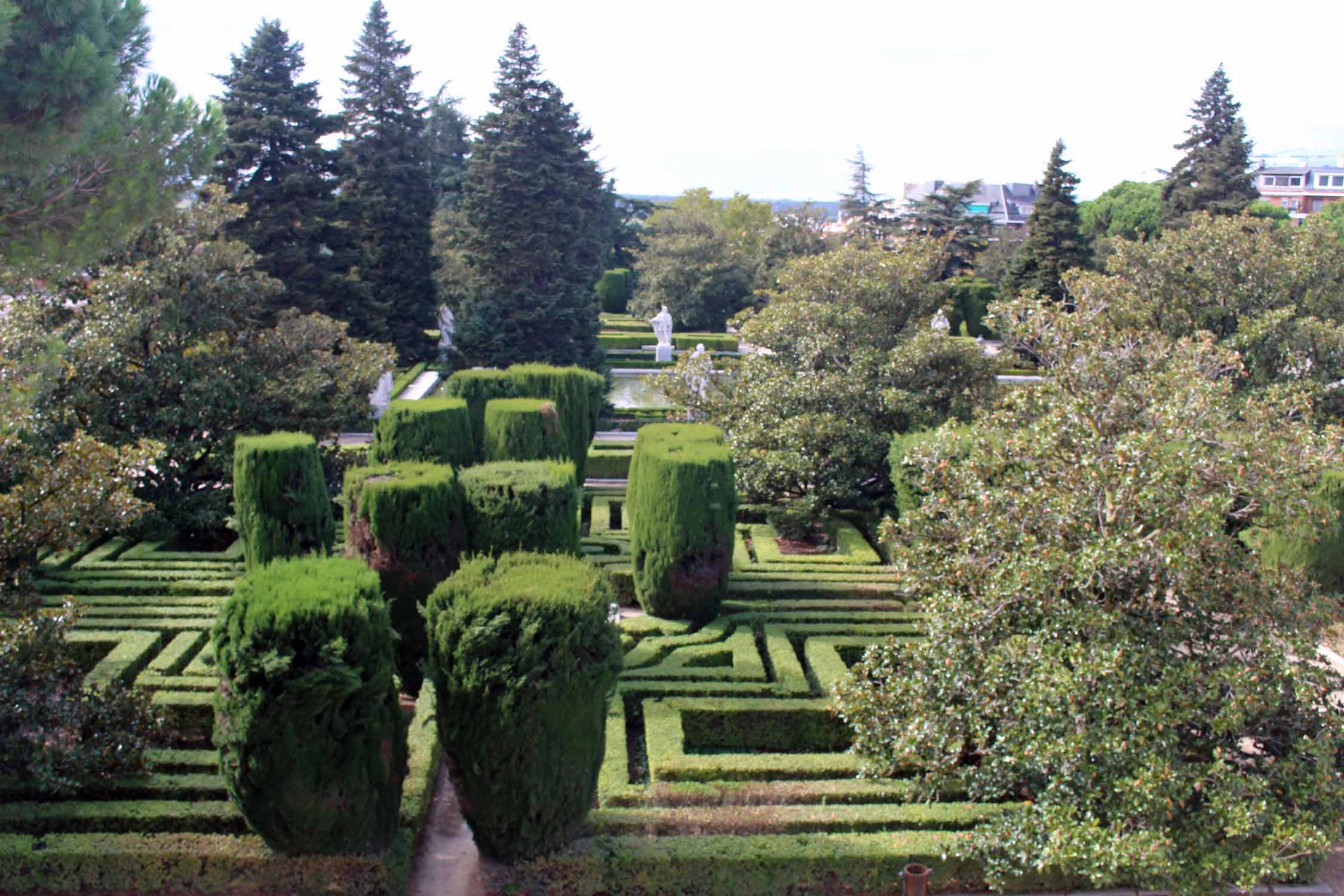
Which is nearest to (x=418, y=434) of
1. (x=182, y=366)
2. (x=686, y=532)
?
(x=686, y=532)

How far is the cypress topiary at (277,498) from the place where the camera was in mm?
11531

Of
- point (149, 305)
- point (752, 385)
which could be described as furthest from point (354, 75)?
point (752, 385)

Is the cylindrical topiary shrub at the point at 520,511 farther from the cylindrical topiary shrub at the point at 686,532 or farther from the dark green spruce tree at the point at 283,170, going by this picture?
the dark green spruce tree at the point at 283,170

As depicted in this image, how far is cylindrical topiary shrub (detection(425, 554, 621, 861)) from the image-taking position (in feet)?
23.9

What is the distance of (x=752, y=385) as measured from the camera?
1725cm

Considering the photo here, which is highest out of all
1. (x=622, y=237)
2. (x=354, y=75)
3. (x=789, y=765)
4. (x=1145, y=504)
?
(x=354, y=75)

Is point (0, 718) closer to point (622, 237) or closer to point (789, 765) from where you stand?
point (789, 765)

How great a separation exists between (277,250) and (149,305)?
12.3 metres

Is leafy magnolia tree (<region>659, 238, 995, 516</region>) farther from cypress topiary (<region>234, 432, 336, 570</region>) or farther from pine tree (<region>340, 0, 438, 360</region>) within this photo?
pine tree (<region>340, 0, 438, 360</region>)

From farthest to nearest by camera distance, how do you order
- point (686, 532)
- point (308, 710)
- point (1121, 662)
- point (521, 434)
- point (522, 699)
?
point (521, 434) → point (686, 532) → point (1121, 662) → point (522, 699) → point (308, 710)

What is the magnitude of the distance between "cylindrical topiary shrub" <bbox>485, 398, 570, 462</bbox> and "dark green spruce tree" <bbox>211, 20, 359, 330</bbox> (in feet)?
49.8

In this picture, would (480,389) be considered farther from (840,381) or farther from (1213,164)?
(1213,164)

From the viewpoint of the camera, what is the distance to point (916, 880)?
7.54m

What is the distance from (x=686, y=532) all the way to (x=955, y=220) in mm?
42012
